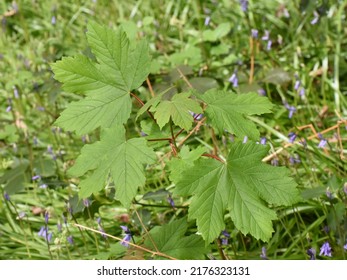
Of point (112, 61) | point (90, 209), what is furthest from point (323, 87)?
point (112, 61)

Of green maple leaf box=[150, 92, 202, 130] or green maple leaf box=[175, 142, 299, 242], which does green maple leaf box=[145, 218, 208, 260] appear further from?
green maple leaf box=[150, 92, 202, 130]

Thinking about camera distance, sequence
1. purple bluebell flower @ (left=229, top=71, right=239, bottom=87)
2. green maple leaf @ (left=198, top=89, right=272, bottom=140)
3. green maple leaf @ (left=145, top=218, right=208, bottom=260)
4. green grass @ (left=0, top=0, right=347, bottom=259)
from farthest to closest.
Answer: purple bluebell flower @ (left=229, top=71, right=239, bottom=87) → green grass @ (left=0, top=0, right=347, bottom=259) → green maple leaf @ (left=145, top=218, right=208, bottom=260) → green maple leaf @ (left=198, top=89, right=272, bottom=140)

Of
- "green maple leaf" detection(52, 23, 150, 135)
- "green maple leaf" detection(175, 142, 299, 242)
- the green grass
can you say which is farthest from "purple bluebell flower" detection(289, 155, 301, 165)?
"green maple leaf" detection(52, 23, 150, 135)

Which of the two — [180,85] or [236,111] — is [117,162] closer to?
[236,111]

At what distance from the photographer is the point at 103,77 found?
64.8 inches

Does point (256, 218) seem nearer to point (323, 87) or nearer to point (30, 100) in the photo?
point (323, 87)

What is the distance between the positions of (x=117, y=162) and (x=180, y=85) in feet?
4.97

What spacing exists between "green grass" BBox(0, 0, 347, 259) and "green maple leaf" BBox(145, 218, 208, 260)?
3.4 inches

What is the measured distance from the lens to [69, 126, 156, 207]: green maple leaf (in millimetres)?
1532

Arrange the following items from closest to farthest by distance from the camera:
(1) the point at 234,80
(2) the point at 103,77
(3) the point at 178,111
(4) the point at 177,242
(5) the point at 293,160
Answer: (3) the point at 178,111 < (2) the point at 103,77 < (4) the point at 177,242 < (5) the point at 293,160 < (1) the point at 234,80

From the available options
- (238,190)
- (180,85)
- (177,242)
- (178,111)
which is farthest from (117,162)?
(180,85)

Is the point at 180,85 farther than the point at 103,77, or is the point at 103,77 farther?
the point at 180,85

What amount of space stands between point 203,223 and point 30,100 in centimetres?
234

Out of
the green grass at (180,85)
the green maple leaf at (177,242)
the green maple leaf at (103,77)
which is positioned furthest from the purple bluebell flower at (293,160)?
the green maple leaf at (103,77)
